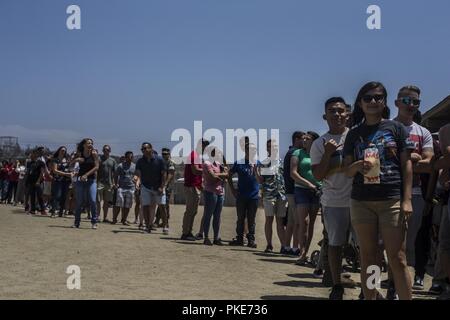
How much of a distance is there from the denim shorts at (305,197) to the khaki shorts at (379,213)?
162 inches

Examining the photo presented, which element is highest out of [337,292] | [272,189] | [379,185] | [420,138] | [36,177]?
[420,138]

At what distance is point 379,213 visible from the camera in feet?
17.2

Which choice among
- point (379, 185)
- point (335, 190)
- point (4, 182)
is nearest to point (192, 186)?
point (335, 190)

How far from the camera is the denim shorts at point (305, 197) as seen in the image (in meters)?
9.53

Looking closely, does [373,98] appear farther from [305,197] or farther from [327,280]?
[305,197]

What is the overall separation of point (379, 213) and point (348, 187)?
1.10 meters

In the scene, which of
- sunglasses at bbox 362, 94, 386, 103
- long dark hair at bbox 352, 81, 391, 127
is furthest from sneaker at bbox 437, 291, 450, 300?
sunglasses at bbox 362, 94, 386, 103

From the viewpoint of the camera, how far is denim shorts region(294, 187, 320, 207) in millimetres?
9531

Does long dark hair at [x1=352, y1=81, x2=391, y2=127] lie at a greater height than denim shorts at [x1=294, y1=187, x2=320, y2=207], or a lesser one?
greater

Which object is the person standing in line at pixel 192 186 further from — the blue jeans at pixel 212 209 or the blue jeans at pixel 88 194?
the blue jeans at pixel 88 194

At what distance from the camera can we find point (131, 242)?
37.3 ft

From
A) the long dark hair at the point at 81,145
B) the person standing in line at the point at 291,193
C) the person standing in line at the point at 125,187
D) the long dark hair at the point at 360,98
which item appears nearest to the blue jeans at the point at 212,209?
the person standing in line at the point at 291,193

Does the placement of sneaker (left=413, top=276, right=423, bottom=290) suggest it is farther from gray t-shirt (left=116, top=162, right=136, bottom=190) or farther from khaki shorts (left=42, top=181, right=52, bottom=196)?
khaki shorts (left=42, top=181, right=52, bottom=196)

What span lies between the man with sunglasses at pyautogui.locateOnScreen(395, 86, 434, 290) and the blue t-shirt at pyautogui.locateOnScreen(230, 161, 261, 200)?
156 inches
